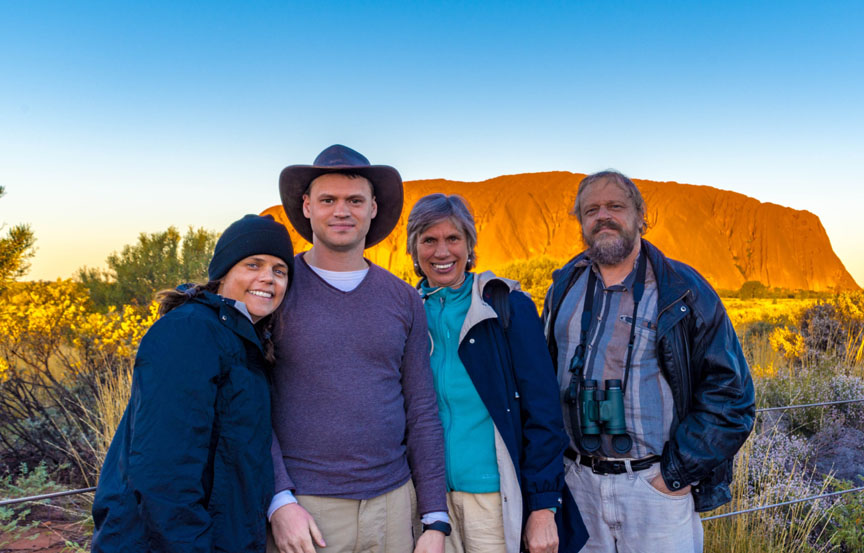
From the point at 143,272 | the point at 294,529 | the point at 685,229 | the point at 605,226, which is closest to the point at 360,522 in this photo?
the point at 294,529

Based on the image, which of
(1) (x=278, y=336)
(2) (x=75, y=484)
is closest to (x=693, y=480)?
(1) (x=278, y=336)

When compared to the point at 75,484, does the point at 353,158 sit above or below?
above

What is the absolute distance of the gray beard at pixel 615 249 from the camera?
2.43 meters

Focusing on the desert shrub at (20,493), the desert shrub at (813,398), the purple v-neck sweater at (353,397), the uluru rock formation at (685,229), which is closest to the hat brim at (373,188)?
the purple v-neck sweater at (353,397)

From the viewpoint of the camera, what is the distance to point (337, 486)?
177 centimetres

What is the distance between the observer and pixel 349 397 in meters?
1.81

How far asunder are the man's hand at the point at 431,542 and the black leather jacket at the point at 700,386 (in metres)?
0.96

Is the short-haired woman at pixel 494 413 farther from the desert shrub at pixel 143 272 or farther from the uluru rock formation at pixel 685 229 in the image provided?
the uluru rock formation at pixel 685 229

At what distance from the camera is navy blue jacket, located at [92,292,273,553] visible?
1.31 m

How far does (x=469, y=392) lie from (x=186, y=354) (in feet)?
3.32

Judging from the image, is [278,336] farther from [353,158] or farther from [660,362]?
[660,362]

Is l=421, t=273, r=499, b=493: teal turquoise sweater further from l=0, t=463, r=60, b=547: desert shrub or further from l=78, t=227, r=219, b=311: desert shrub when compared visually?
l=78, t=227, r=219, b=311: desert shrub

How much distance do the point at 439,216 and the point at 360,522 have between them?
1.11 meters

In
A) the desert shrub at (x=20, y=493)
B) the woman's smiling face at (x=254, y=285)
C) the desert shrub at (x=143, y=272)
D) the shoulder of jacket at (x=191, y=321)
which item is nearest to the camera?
the shoulder of jacket at (x=191, y=321)
